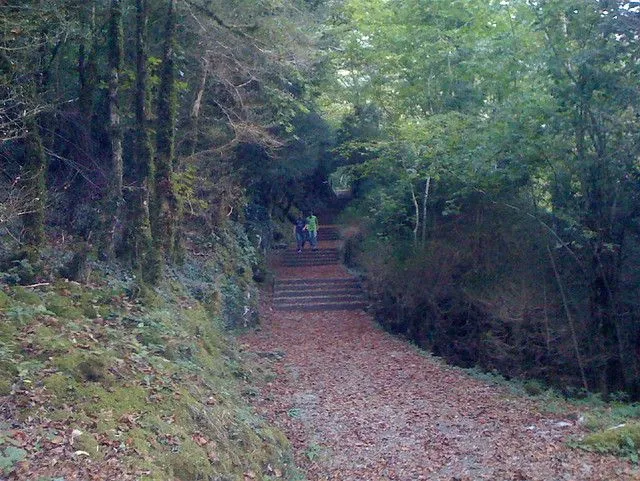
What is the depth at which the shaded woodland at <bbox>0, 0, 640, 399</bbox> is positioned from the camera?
42.8 feet

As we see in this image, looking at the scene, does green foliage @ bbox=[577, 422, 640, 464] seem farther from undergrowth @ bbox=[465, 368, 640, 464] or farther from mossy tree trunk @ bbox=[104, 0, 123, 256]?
mossy tree trunk @ bbox=[104, 0, 123, 256]

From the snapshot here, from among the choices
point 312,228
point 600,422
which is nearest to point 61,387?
point 600,422

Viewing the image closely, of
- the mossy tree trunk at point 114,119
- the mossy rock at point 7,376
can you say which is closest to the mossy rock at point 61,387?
the mossy rock at point 7,376

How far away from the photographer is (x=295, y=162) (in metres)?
28.2

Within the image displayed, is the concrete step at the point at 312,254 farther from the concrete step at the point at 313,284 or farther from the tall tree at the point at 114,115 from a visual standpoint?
the tall tree at the point at 114,115

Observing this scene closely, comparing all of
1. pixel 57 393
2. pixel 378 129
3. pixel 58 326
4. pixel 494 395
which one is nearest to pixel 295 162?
pixel 378 129

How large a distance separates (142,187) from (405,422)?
240 inches

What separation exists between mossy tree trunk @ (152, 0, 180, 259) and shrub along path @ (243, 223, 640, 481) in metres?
3.82

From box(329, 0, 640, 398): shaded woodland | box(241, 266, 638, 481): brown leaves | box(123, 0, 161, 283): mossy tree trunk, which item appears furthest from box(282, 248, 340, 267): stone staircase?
box(123, 0, 161, 283): mossy tree trunk

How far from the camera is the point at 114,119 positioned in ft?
42.0

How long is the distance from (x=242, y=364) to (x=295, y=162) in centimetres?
1445

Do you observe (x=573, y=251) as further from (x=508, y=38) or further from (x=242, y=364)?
(x=242, y=364)

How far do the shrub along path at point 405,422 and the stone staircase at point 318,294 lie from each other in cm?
593

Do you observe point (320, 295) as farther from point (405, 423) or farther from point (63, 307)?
point (63, 307)
